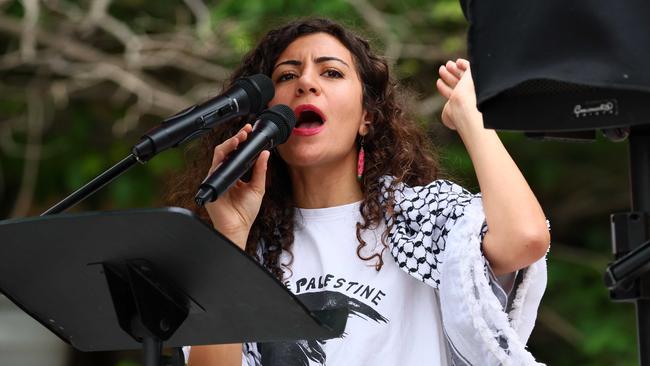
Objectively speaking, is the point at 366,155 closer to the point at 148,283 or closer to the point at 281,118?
the point at 281,118

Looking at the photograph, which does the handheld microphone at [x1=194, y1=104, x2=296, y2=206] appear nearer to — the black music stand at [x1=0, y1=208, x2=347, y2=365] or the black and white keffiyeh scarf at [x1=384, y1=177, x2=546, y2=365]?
the black music stand at [x1=0, y1=208, x2=347, y2=365]

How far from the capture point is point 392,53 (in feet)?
17.1

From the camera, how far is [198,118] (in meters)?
2.21

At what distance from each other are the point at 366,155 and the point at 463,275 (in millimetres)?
600

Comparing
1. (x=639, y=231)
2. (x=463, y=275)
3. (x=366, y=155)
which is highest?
(x=366, y=155)

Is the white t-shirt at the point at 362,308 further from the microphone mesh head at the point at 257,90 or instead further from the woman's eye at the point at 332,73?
the microphone mesh head at the point at 257,90

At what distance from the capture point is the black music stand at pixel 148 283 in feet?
6.61

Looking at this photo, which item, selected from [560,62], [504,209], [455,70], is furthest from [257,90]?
[560,62]

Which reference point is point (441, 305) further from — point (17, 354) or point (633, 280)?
point (17, 354)

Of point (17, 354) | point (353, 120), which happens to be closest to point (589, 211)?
point (17, 354)

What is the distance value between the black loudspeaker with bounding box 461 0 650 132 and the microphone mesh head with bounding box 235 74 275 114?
695 millimetres

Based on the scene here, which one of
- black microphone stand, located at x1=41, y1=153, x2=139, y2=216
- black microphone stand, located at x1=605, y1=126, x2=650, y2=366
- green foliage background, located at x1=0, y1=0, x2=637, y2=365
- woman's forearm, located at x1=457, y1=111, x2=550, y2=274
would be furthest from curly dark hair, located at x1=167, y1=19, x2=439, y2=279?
green foliage background, located at x1=0, y1=0, x2=637, y2=365

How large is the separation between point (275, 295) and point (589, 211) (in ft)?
15.4

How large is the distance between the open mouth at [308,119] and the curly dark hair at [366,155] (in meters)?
0.19
